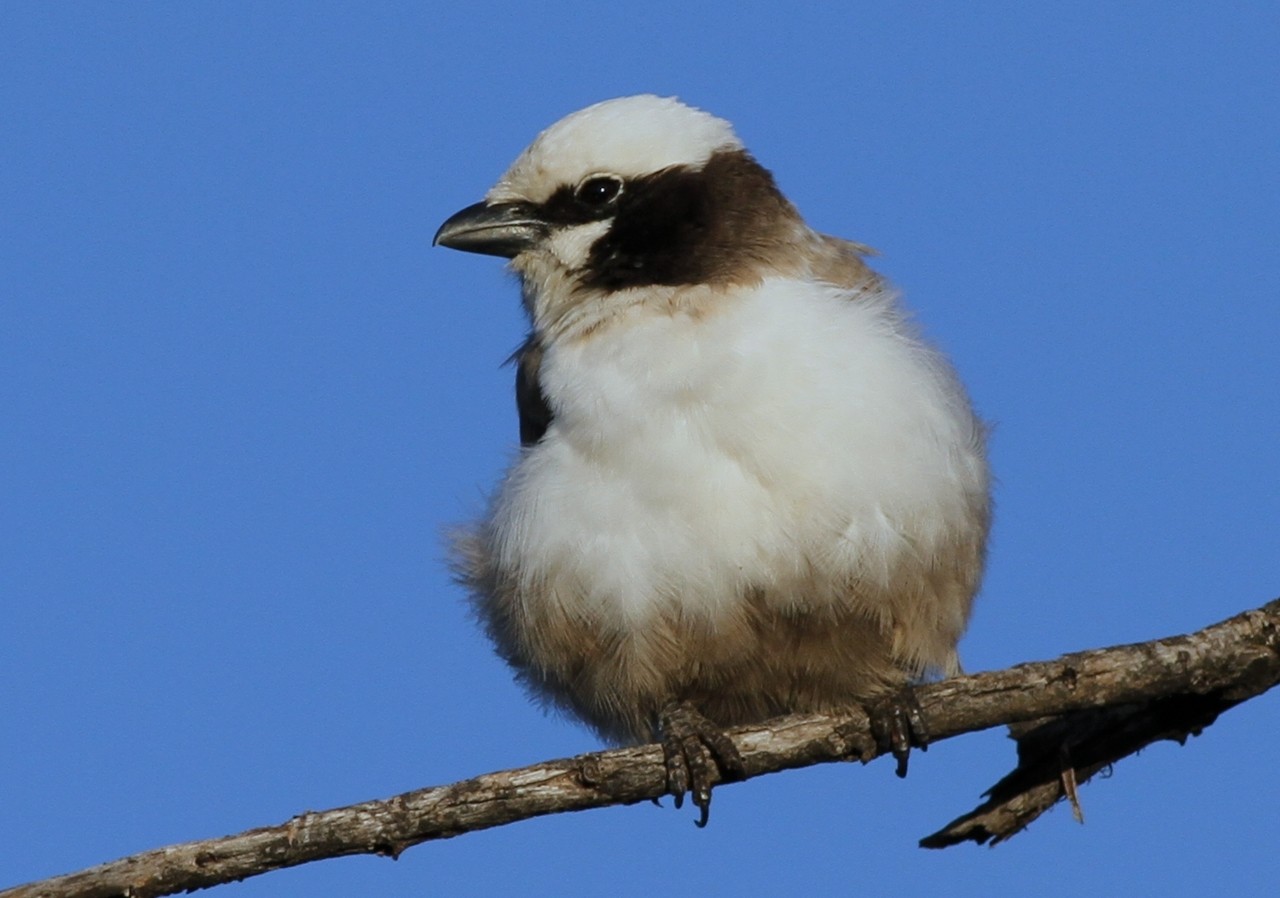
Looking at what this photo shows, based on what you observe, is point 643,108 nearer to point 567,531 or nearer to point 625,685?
point 567,531

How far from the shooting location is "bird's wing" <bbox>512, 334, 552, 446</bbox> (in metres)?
8.00

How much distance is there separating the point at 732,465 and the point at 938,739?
1.46 m

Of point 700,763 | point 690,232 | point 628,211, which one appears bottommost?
point 700,763

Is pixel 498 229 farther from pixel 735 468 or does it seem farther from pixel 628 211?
pixel 735 468

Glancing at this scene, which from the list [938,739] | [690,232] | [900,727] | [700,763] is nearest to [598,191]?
[690,232]

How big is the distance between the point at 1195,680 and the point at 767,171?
3.35 metres

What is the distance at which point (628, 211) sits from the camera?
832 cm

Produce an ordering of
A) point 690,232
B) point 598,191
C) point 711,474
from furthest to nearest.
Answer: point 598,191, point 690,232, point 711,474

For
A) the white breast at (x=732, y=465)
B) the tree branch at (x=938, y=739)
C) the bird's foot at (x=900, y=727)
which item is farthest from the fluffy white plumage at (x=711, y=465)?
the tree branch at (x=938, y=739)

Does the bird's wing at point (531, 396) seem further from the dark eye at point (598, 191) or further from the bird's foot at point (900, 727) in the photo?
the bird's foot at point (900, 727)

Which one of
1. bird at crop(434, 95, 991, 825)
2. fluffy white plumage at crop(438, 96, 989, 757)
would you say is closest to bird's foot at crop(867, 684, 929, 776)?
bird at crop(434, 95, 991, 825)

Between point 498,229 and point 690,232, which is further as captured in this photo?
point 498,229

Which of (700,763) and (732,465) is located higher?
(732,465)

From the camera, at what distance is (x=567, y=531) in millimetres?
7512
